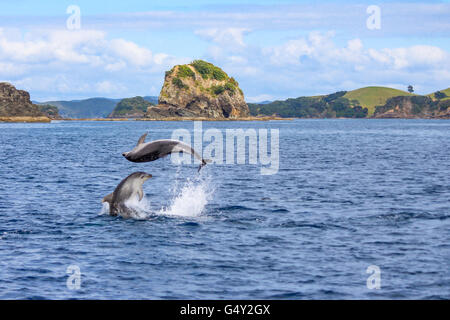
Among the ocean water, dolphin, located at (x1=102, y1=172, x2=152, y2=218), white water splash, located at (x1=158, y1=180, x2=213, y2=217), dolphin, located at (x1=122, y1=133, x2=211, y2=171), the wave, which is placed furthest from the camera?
white water splash, located at (x1=158, y1=180, x2=213, y2=217)

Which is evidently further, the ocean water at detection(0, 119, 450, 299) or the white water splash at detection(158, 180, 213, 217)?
the white water splash at detection(158, 180, 213, 217)

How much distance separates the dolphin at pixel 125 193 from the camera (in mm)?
25703

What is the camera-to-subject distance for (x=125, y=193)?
1029 inches

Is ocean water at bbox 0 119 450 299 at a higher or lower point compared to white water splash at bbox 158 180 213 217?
lower

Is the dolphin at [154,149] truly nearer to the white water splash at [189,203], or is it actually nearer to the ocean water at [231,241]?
the ocean water at [231,241]

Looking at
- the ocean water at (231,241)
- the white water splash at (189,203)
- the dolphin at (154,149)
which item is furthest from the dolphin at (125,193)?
the dolphin at (154,149)

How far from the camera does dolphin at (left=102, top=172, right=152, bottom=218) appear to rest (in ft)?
84.3

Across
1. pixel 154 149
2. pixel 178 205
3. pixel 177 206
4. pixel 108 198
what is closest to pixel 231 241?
pixel 154 149

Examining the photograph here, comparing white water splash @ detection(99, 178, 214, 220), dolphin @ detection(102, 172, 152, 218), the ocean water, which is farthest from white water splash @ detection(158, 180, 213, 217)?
dolphin @ detection(102, 172, 152, 218)

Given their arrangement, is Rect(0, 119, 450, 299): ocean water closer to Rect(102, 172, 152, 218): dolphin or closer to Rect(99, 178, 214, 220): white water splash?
Rect(99, 178, 214, 220): white water splash

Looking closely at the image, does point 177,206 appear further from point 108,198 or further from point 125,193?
point 108,198

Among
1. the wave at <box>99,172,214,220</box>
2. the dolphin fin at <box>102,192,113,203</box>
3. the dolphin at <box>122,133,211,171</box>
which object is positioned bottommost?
the wave at <box>99,172,214,220</box>

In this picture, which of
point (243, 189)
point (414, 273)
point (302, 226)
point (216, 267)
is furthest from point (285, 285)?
point (243, 189)

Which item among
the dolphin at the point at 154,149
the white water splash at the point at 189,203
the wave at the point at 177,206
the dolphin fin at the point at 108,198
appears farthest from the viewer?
the white water splash at the point at 189,203
